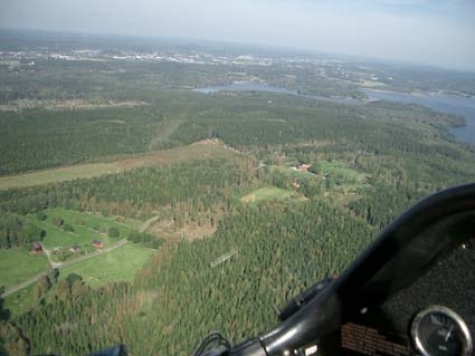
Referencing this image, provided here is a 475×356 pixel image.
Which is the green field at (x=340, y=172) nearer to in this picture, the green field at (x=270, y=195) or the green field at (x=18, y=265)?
the green field at (x=270, y=195)

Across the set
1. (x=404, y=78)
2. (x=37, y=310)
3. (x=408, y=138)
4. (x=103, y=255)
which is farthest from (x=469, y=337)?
(x=404, y=78)

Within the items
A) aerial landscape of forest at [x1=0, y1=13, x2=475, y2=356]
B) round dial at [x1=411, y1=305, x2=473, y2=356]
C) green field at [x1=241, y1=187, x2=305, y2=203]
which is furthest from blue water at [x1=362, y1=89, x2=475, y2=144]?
round dial at [x1=411, y1=305, x2=473, y2=356]

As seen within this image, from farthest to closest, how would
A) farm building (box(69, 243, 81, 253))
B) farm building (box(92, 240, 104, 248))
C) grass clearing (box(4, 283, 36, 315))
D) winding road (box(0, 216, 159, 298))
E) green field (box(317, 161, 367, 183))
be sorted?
green field (box(317, 161, 367, 183)) < farm building (box(92, 240, 104, 248)) < farm building (box(69, 243, 81, 253)) < winding road (box(0, 216, 159, 298)) < grass clearing (box(4, 283, 36, 315))

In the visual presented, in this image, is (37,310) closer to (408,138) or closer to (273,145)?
(273,145)

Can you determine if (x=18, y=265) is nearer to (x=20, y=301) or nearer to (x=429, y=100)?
(x=20, y=301)

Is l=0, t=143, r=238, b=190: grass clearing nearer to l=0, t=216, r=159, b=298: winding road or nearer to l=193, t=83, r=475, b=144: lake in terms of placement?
l=0, t=216, r=159, b=298: winding road
